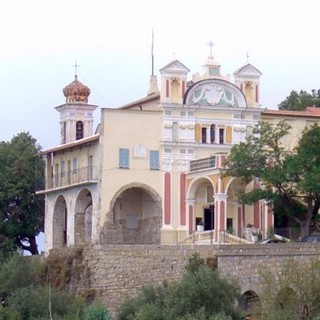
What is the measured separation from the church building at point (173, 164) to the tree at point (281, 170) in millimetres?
2454

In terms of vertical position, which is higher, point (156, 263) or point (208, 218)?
point (208, 218)

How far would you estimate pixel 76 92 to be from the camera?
100 metres

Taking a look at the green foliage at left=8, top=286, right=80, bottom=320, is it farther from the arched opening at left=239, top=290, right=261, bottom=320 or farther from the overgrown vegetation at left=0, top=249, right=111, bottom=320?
the arched opening at left=239, top=290, right=261, bottom=320

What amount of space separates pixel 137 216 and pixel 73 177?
4.17 m

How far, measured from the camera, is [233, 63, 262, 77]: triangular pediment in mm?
89938

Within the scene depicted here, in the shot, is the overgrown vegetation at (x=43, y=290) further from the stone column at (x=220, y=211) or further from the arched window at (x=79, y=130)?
the arched window at (x=79, y=130)

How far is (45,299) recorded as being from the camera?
7931 cm

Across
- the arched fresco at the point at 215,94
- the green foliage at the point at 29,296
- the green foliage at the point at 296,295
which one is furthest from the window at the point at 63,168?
the green foliage at the point at 296,295

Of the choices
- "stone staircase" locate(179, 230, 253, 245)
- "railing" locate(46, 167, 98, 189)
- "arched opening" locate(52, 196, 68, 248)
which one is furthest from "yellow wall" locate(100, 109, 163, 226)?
"arched opening" locate(52, 196, 68, 248)

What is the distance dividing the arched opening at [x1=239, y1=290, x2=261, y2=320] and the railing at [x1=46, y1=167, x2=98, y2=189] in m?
17.4

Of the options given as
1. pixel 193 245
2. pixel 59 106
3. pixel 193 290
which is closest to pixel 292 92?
pixel 59 106

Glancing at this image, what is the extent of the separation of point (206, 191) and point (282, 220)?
171 inches

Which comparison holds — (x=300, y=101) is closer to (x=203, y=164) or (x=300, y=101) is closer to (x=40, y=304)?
(x=203, y=164)

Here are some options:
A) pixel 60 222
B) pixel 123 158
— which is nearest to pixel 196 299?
pixel 123 158
